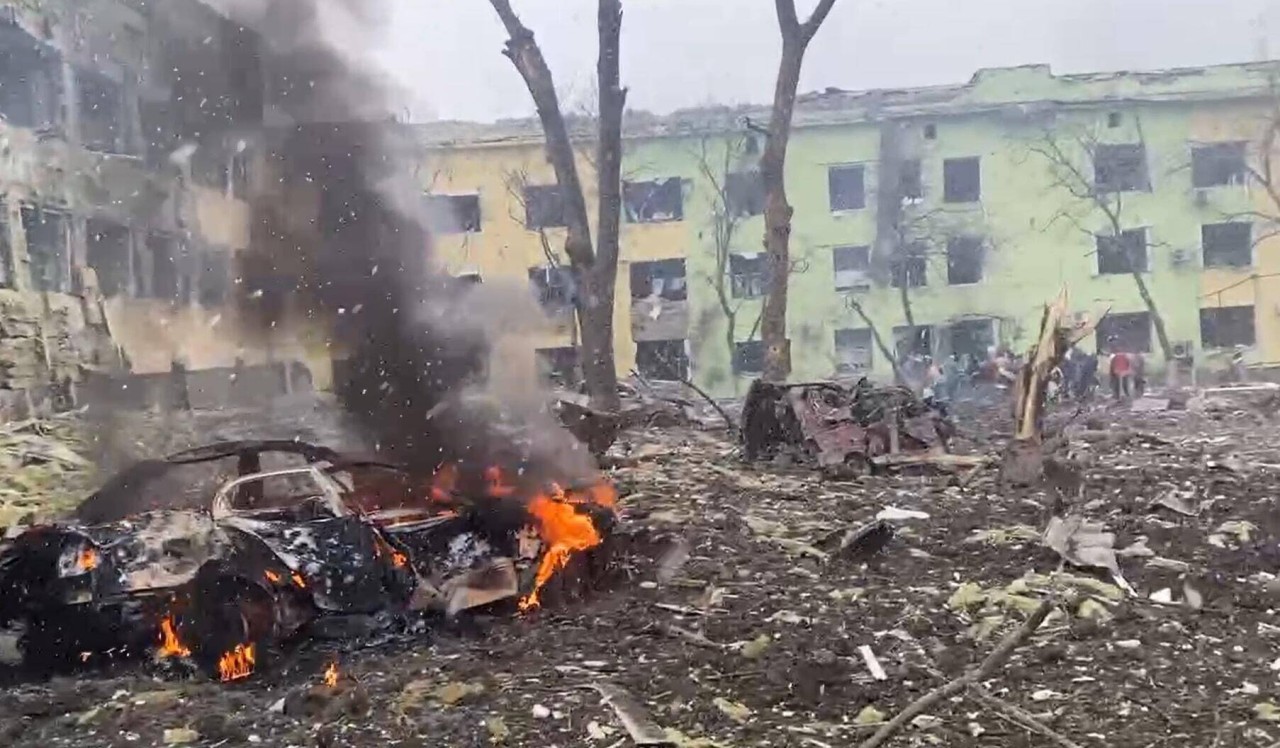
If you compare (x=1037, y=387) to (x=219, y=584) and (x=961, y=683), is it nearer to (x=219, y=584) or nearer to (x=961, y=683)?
(x=961, y=683)

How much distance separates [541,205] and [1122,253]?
749 inches

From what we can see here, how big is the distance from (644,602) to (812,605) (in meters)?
1.11

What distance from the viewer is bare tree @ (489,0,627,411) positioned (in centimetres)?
1656

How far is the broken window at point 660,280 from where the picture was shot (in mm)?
39531

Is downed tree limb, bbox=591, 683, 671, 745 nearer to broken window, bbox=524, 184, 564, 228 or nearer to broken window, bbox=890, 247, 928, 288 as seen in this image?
broken window, bbox=524, 184, 564, 228

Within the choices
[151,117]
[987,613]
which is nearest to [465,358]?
[987,613]

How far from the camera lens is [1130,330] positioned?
38.5 meters

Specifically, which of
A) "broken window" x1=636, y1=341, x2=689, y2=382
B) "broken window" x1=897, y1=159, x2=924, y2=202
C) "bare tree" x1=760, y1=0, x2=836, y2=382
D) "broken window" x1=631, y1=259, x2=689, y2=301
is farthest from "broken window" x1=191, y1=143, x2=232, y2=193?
"broken window" x1=897, y1=159, x2=924, y2=202

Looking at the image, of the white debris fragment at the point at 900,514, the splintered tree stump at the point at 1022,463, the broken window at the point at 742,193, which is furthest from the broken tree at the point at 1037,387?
the broken window at the point at 742,193

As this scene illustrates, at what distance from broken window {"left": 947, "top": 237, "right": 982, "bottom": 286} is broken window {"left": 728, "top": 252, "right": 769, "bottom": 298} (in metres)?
6.18

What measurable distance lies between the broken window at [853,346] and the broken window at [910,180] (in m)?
4.68

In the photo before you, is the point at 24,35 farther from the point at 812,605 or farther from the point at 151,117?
the point at 812,605

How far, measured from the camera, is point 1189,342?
38.2 m

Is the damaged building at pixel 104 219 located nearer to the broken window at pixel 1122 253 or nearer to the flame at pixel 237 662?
the flame at pixel 237 662
